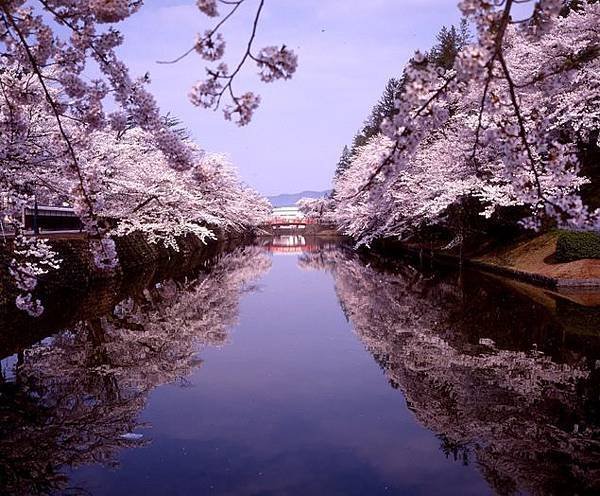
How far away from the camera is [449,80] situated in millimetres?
3334

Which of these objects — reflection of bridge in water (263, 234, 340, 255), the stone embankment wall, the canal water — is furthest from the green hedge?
reflection of bridge in water (263, 234, 340, 255)

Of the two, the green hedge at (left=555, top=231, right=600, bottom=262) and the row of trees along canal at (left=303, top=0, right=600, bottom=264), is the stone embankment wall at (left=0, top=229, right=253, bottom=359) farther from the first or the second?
the green hedge at (left=555, top=231, right=600, bottom=262)

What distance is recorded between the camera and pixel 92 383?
9.04 metres

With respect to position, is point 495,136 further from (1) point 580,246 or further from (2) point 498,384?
(1) point 580,246

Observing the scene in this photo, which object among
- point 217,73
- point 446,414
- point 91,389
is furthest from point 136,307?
point 217,73

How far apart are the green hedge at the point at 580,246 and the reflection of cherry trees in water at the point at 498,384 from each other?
15.4 ft

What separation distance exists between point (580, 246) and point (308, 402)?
584 inches

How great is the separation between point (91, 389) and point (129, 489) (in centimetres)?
342

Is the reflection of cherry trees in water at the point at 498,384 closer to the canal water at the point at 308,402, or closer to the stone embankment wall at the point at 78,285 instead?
the canal water at the point at 308,402

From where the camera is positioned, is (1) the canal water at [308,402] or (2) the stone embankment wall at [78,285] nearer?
(1) the canal water at [308,402]

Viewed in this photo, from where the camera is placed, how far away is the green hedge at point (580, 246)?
1958 centimetres

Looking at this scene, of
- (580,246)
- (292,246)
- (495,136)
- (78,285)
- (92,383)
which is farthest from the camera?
(292,246)

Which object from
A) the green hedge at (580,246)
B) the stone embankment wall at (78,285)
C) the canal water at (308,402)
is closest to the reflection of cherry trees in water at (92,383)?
the canal water at (308,402)

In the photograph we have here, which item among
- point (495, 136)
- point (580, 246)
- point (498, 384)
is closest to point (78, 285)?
point (498, 384)
